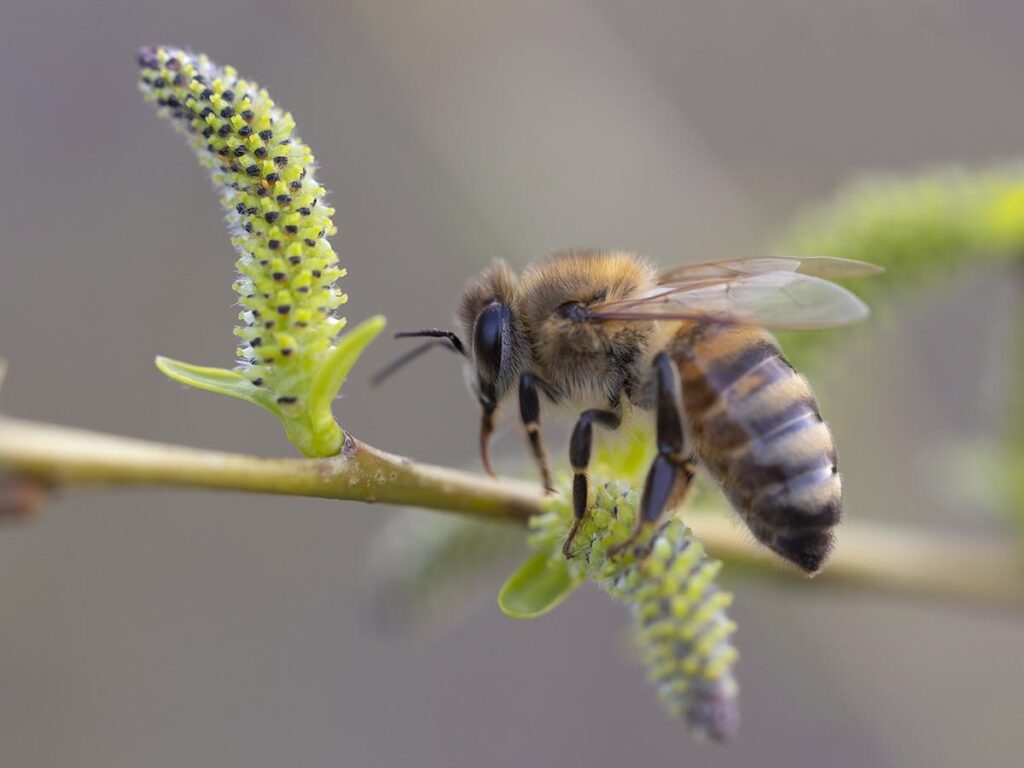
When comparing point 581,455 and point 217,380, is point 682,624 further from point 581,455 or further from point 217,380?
point 217,380

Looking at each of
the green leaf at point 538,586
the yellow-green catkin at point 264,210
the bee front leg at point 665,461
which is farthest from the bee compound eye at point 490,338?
the yellow-green catkin at point 264,210

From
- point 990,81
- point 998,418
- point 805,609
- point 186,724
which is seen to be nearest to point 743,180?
point 990,81

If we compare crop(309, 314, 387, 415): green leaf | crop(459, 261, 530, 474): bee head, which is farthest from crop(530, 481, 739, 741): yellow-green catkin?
crop(459, 261, 530, 474): bee head

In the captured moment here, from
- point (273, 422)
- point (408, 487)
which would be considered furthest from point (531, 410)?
point (273, 422)

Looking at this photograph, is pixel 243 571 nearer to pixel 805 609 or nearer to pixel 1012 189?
pixel 805 609

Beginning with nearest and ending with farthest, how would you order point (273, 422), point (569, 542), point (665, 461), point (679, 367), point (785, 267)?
point (569, 542), point (665, 461), point (679, 367), point (785, 267), point (273, 422)

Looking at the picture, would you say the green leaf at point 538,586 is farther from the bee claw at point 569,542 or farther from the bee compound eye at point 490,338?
the bee compound eye at point 490,338

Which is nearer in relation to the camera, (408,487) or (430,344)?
(408,487)

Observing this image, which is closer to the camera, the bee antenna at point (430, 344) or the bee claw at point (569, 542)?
the bee claw at point (569, 542)
